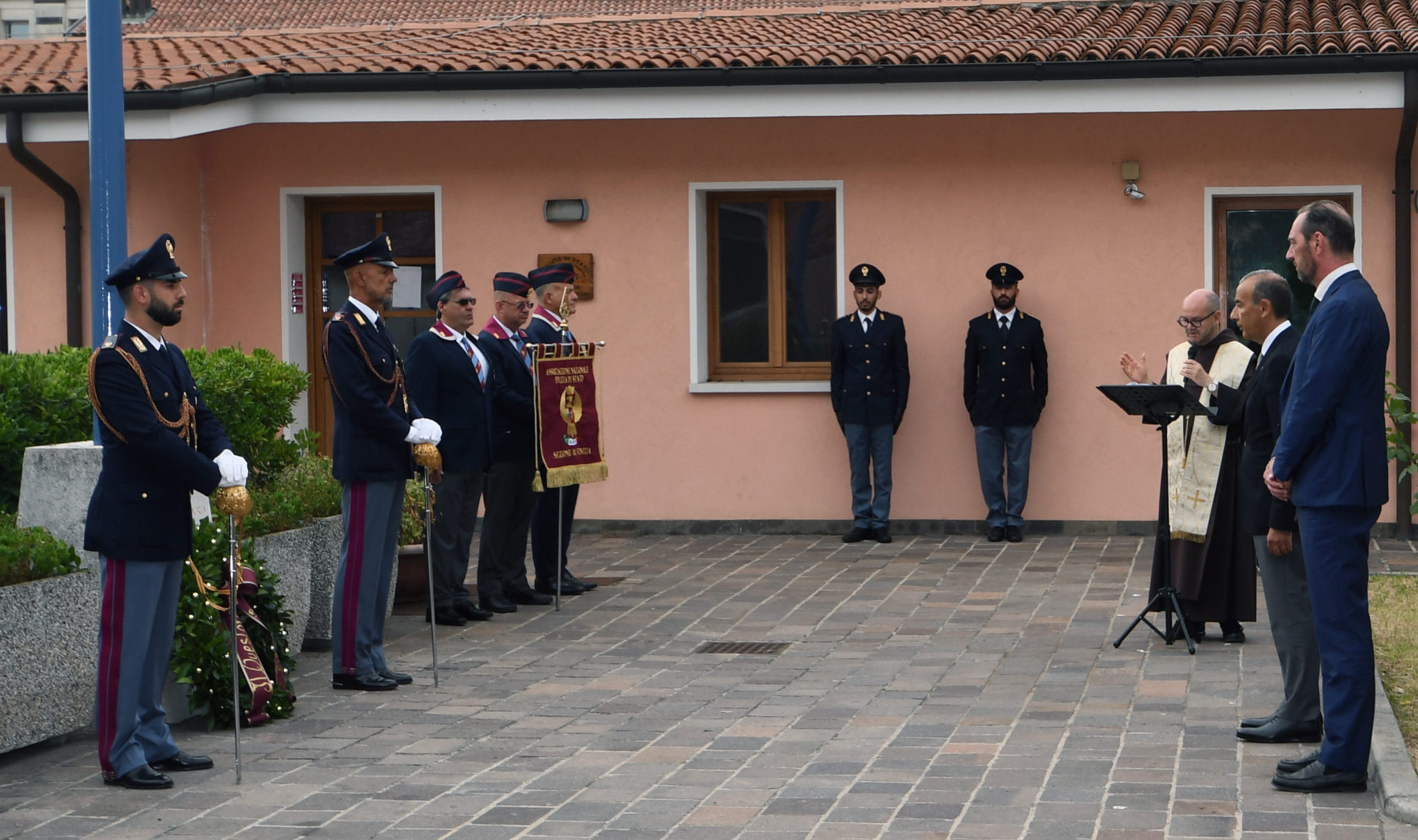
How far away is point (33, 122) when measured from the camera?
12867mm

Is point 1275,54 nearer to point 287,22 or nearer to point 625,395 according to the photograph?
point 625,395

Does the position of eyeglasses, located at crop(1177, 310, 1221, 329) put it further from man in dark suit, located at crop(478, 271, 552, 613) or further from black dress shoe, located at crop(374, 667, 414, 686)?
black dress shoe, located at crop(374, 667, 414, 686)

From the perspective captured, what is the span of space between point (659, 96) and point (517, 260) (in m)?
1.87

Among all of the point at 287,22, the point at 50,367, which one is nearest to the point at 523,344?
the point at 50,367

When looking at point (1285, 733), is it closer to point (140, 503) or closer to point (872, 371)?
point (140, 503)

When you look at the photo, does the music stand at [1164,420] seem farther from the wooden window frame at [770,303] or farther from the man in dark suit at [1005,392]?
the wooden window frame at [770,303]

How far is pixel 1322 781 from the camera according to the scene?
5.88 metres

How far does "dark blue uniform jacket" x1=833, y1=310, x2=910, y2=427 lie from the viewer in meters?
13.1

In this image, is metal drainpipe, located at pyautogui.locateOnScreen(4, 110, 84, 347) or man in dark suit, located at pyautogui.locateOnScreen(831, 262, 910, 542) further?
metal drainpipe, located at pyautogui.locateOnScreen(4, 110, 84, 347)

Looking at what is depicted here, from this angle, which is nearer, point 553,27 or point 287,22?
point 553,27

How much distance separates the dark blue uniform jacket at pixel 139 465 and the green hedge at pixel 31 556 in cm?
54

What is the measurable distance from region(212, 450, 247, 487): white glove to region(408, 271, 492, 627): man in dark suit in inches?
123

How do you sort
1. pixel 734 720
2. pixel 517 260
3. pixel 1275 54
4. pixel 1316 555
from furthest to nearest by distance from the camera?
pixel 517 260
pixel 1275 54
pixel 734 720
pixel 1316 555

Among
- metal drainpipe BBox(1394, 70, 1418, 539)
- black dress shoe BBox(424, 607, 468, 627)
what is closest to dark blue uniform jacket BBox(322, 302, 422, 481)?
black dress shoe BBox(424, 607, 468, 627)
